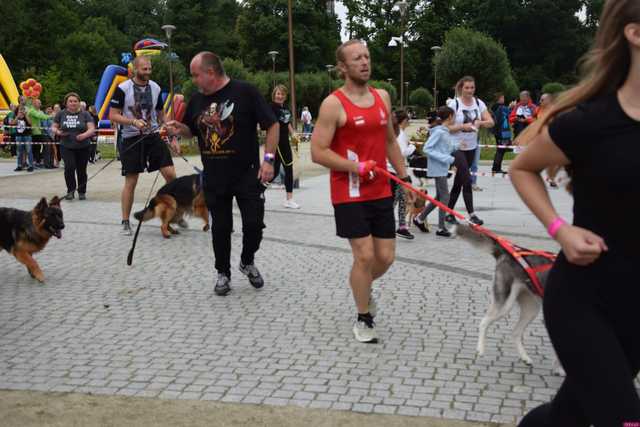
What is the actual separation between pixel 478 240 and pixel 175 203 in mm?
5445

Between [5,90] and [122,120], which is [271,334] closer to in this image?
[122,120]

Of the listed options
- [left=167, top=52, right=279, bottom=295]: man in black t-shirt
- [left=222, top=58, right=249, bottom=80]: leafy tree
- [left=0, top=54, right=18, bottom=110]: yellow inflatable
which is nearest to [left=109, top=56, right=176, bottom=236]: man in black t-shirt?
[left=167, top=52, right=279, bottom=295]: man in black t-shirt

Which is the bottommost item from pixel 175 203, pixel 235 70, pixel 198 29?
pixel 175 203

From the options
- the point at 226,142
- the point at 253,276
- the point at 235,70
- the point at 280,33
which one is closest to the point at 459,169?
the point at 253,276

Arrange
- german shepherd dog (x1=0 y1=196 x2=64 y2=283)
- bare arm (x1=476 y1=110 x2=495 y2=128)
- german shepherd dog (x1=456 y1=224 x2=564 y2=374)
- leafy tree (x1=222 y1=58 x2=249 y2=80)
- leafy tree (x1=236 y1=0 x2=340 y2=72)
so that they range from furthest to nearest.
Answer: leafy tree (x1=236 y1=0 x2=340 y2=72)
leafy tree (x1=222 y1=58 x2=249 y2=80)
bare arm (x1=476 y1=110 x2=495 y2=128)
german shepherd dog (x1=0 y1=196 x2=64 y2=283)
german shepherd dog (x1=456 y1=224 x2=564 y2=374)

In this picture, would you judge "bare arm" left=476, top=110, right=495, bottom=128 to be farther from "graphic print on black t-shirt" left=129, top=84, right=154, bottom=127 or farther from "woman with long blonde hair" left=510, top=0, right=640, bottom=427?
"woman with long blonde hair" left=510, top=0, right=640, bottom=427

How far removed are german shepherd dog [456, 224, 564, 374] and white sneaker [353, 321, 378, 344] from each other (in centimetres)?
71

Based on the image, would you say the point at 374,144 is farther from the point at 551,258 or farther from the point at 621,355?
the point at 621,355

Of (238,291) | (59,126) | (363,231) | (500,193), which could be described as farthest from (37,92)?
(363,231)

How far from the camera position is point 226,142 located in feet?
19.9

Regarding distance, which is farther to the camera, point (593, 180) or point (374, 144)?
point (374, 144)

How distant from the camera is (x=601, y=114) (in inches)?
81.2

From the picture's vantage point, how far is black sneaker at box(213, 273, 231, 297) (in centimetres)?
626

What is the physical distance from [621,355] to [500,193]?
1164 centimetres
